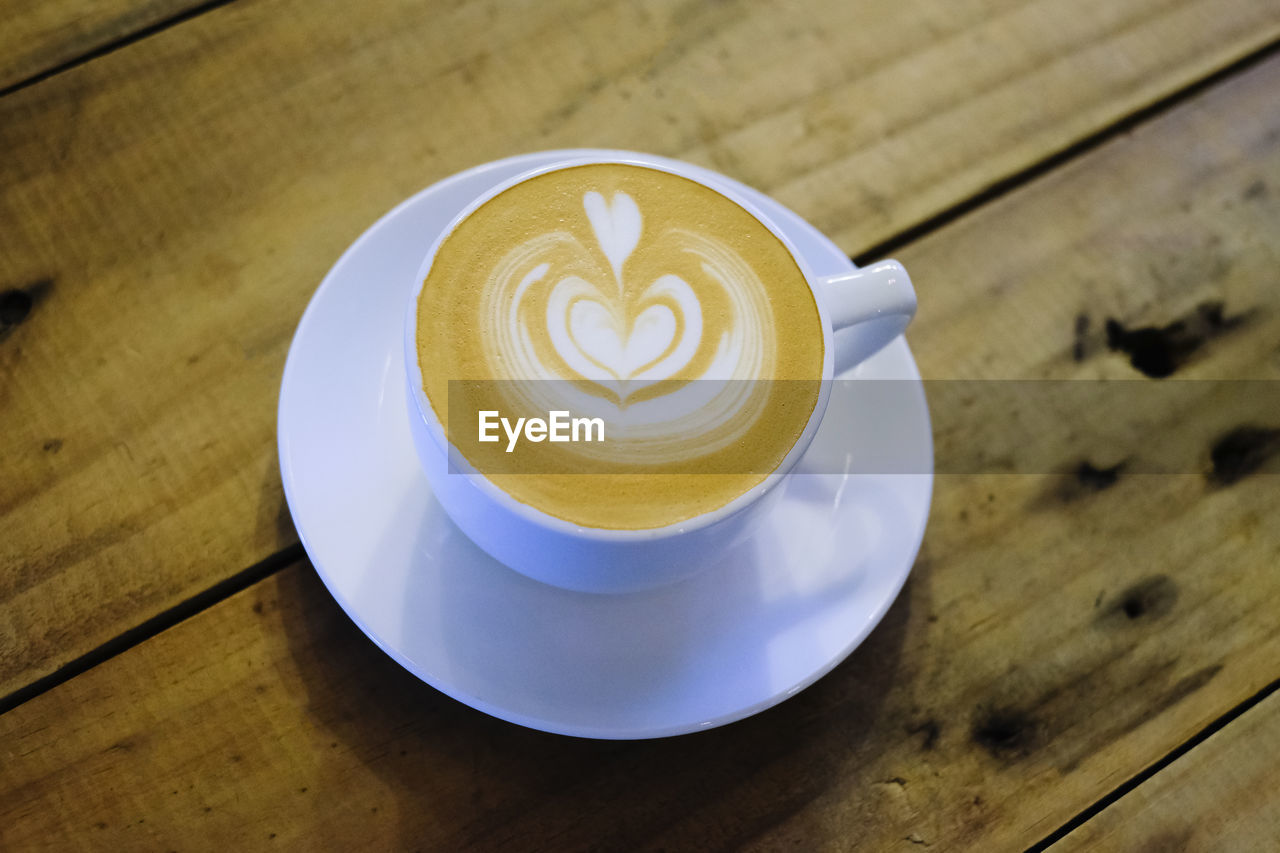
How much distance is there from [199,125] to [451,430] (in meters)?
0.47

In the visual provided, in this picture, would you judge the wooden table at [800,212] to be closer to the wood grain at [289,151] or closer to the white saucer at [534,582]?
the wood grain at [289,151]

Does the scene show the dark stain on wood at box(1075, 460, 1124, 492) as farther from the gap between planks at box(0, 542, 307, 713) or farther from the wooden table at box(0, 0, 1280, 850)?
the gap between planks at box(0, 542, 307, 713)

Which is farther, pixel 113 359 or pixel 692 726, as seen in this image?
pixel 113 359

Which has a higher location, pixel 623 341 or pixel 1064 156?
pixel 1064 156

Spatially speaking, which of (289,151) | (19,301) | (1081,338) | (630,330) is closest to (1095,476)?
(1081,338)

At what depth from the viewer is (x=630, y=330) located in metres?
0.62

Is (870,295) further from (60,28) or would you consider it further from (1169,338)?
(60,28)

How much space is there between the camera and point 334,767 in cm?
68

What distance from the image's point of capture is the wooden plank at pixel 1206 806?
0.73 metres

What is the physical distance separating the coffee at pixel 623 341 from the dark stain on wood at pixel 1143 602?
38 centimetres

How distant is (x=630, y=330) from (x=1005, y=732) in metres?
0.43

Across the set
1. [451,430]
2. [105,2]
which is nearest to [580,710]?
[451,430]

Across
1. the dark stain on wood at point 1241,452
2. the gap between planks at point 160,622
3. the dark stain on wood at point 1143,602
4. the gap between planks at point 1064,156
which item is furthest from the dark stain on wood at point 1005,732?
the gap between planks at point 160,622

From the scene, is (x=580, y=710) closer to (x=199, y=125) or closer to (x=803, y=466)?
(x=803, y=466)
